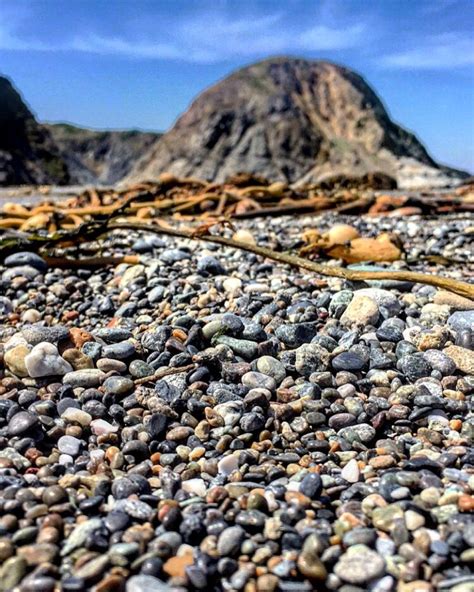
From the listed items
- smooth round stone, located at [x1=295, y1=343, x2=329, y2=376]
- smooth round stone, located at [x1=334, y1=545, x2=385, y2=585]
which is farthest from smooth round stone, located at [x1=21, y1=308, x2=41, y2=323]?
smooth round stone, located at [x1=334, y1=545, x2=385, y2=585]

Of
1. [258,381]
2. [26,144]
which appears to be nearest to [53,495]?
[258,381]

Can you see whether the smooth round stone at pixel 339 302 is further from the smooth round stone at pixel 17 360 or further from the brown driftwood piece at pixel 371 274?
the smooth round stone at pixel 17 360

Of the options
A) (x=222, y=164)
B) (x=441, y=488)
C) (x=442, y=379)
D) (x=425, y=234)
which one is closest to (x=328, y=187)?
(x=425, y=234)

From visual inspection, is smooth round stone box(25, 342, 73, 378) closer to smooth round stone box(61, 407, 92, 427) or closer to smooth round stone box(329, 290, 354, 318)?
smooth round stone box(61, 407, 92, 427)

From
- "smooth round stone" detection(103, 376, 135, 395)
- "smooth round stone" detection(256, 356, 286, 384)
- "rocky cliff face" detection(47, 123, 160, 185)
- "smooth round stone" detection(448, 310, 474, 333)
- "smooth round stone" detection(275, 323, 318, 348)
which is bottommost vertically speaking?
"smooth round stone" detection(103, 376, 135, 395)

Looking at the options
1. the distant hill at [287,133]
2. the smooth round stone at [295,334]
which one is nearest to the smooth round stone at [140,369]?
the smooth round stone at [295,334]

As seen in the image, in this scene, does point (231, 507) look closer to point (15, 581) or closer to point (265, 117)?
point (15, 581)
